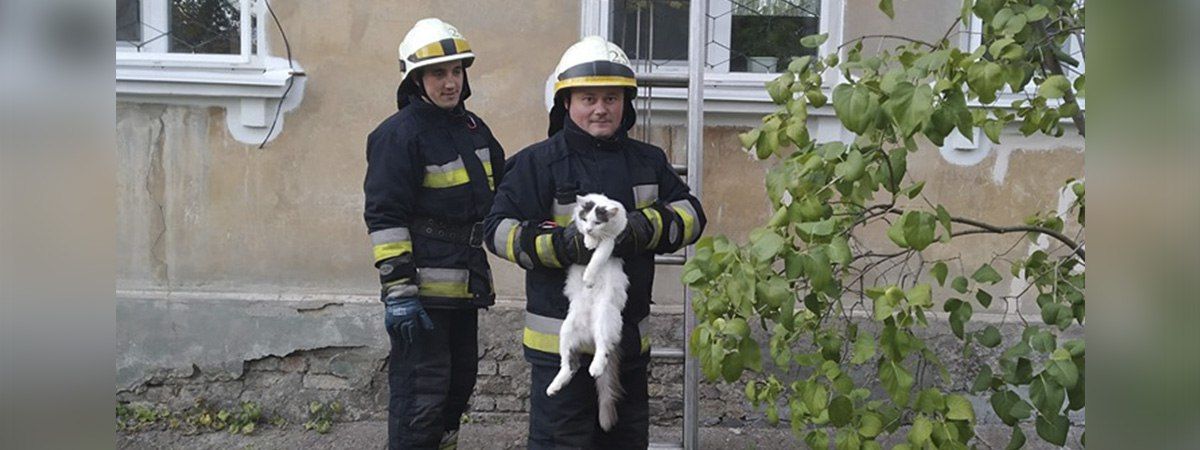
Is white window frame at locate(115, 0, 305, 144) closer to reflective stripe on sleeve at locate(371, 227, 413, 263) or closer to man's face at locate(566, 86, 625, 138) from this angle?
reflective stripe on sleeve at locate(371, 227, 413, 263)

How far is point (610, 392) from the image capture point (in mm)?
3561

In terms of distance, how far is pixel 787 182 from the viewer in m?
2.34

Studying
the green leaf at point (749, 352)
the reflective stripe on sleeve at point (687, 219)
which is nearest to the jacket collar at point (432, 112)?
the reflective stripe on sleeve at point (687, 219)

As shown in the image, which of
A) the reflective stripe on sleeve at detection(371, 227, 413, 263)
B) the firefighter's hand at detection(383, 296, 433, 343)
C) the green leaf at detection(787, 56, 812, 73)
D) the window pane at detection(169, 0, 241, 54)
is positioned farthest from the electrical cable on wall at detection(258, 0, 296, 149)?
the green leaf at detection(787, 56, 812, 73)

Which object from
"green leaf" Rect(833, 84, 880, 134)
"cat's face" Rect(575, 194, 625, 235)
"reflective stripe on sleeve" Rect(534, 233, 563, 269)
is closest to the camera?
"green leaf" Rect(833, 84, 880, 134)

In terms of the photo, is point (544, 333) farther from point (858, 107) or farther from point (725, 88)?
point (725, 88)

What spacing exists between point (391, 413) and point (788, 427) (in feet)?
7.39

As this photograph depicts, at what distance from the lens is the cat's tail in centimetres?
354

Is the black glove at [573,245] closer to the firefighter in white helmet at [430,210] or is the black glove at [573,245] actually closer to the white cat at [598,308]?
the white cat at [598,308]

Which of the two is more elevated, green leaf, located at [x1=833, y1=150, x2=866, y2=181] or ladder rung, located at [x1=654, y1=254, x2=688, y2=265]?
green leaf, located at [x1=833, y1=150, x2=866, y2=181]

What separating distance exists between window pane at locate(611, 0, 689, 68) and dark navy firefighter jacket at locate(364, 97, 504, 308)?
1.40m

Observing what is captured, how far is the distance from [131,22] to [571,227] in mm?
3098
